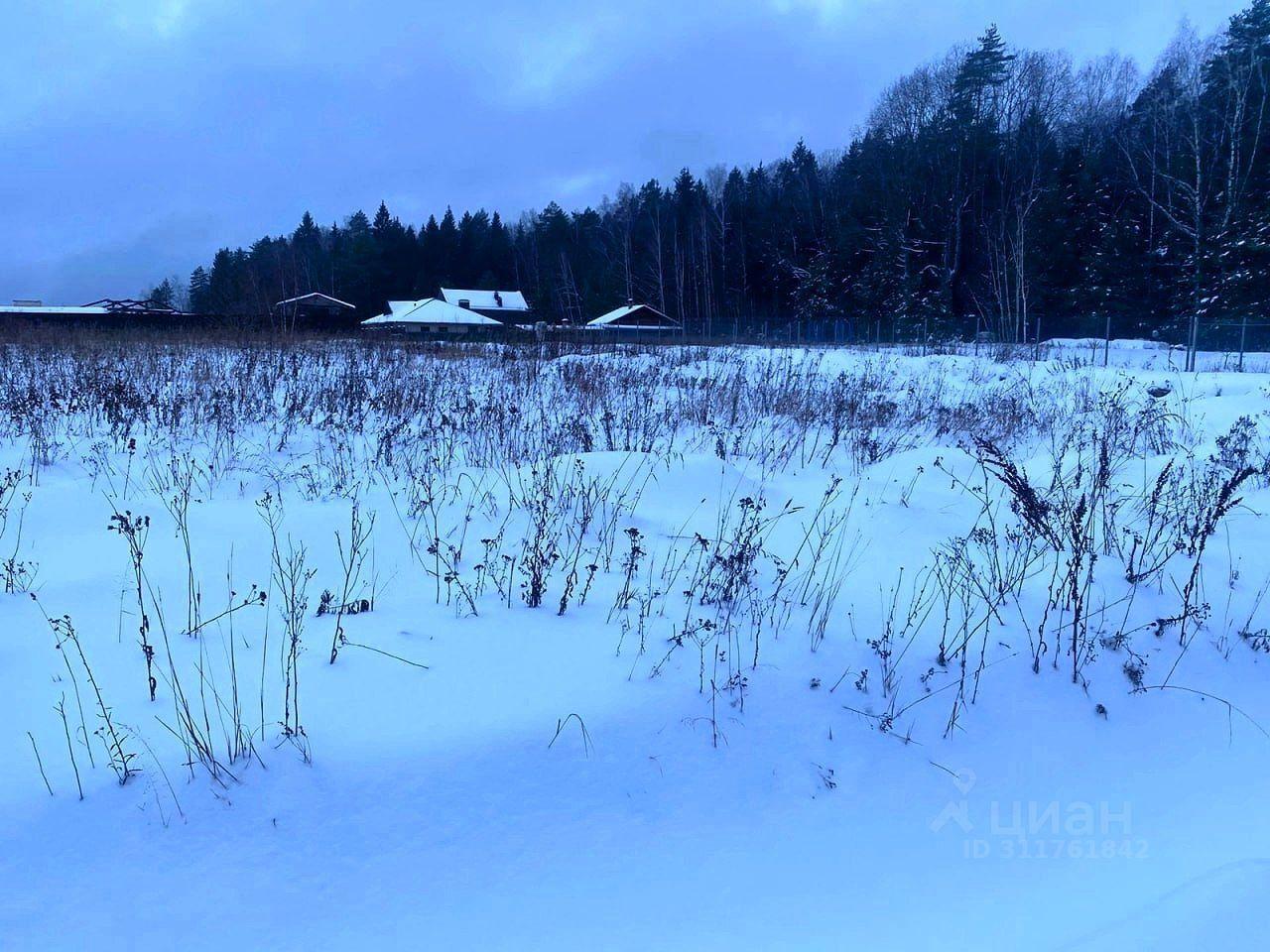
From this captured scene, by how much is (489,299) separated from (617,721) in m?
62.4

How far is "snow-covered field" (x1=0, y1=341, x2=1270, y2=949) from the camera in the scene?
193 cm

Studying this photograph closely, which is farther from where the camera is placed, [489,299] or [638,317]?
[489,299]

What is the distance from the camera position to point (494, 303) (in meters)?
61.6

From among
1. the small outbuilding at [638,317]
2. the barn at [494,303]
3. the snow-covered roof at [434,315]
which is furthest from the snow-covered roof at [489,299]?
the small outbuilding at [638,317]

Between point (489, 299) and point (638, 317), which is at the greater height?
point (489, 299)

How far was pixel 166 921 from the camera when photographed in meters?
1.78

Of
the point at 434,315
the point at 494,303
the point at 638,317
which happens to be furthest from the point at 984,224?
the point at 494,303

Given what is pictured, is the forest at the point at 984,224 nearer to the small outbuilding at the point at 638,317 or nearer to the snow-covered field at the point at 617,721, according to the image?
the small outbuilding at the point at 638,317

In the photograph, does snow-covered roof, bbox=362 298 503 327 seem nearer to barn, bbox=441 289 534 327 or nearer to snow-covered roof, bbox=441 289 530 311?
barn, bbox=441 289 534 327

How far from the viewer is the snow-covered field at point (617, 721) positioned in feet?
6.34

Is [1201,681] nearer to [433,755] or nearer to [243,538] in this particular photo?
[433,755]

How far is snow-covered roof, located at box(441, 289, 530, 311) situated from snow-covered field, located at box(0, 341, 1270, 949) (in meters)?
57.8

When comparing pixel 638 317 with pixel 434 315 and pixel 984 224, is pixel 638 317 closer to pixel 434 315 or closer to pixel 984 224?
pixel 434 315

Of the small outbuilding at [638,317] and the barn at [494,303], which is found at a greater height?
the barn at [494,303]
